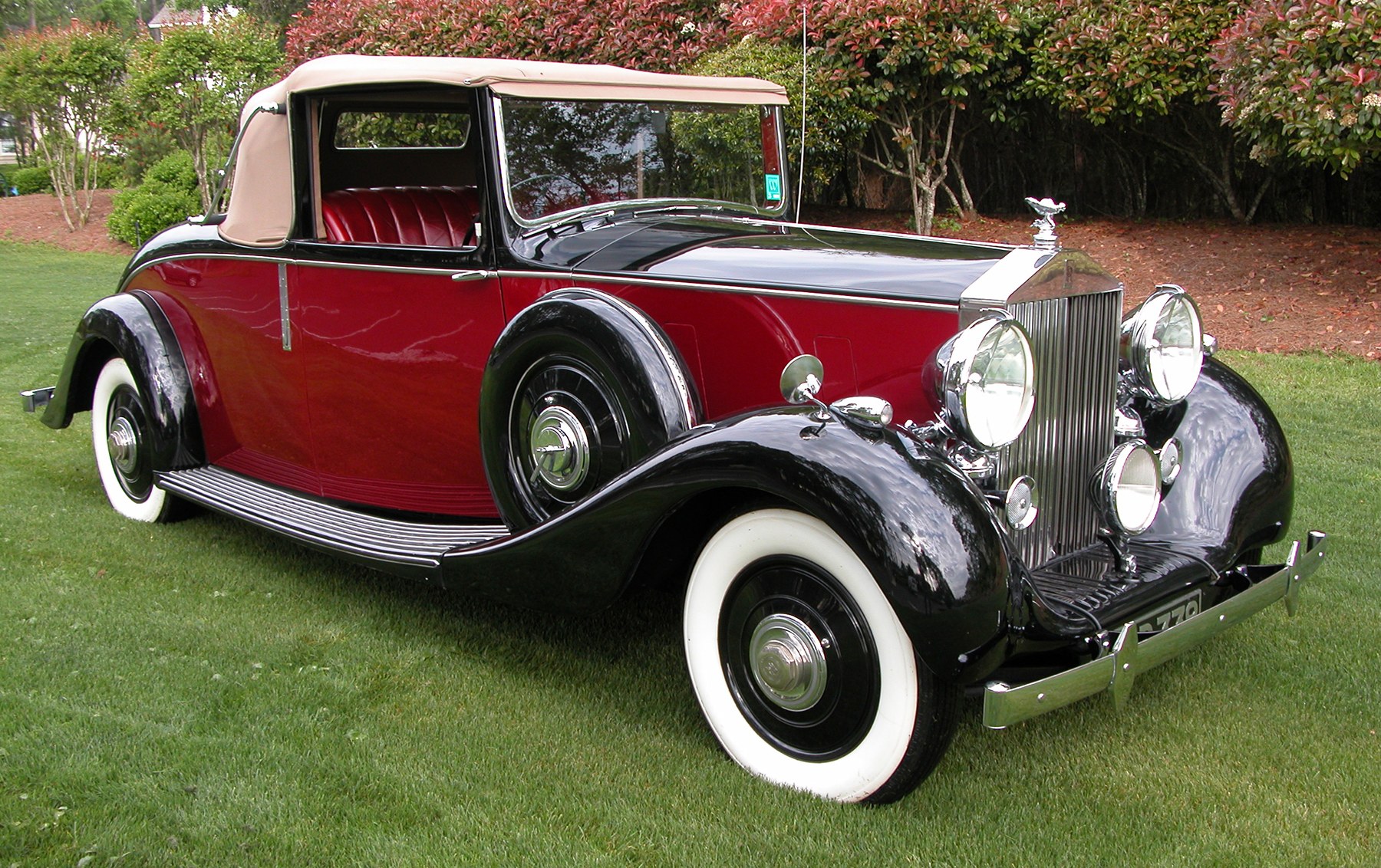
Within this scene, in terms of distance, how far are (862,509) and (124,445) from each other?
353cm

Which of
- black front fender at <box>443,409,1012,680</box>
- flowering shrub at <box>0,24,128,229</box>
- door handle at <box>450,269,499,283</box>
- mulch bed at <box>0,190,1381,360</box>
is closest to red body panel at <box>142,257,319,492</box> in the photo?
door handle at <box>450,269,499,283</box>

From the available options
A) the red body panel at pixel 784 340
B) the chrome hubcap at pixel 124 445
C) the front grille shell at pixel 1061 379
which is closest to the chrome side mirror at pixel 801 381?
the red body panel at pixel 784 340

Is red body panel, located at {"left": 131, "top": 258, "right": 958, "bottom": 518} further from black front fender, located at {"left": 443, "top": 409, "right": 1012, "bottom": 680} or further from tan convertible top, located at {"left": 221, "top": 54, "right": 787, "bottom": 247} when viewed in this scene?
Result: black front fender, located at {"left": 443, "top": 409, "right": 1012, "bottom": 680}

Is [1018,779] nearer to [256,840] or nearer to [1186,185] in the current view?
[256,840]

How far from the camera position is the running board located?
11.4ft

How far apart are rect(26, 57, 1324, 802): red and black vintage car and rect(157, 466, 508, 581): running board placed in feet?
0.07

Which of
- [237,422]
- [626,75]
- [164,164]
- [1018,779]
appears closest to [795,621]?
[1018,779]

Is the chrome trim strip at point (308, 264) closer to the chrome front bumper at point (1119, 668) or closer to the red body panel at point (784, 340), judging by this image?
the red body panel at point (784, 340)

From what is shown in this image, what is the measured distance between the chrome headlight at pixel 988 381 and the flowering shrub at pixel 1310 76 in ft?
18.6

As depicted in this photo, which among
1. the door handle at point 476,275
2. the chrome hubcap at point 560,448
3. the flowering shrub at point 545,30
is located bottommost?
the chrome hubcap at point 560,448

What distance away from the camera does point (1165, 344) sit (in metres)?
3.42

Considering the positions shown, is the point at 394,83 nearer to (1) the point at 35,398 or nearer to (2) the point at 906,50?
(1) the point at 35,398

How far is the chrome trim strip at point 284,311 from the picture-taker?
409cm

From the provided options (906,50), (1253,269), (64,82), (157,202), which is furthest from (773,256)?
(64,82)
